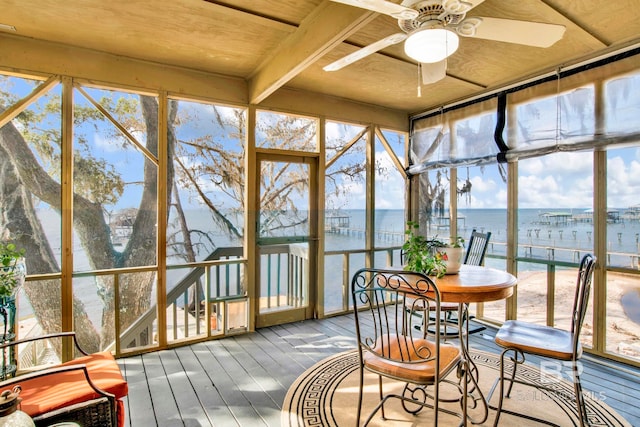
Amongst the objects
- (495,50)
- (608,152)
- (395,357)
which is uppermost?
(495,50)

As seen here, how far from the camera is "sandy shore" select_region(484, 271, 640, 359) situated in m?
2.89

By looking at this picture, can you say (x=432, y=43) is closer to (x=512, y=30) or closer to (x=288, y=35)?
(x=512, y=30)

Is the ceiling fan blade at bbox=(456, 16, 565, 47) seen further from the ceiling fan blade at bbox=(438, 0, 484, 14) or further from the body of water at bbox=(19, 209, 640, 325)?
the body of water at bbox=(19, 209, 640, 325)

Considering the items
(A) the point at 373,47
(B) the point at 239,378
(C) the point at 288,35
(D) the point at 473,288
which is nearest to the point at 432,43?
(A) the point at 373,47

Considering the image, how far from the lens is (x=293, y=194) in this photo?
413 centimetres

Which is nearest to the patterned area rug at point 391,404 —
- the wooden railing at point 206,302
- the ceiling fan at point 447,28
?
the wooden railing at point 206,302

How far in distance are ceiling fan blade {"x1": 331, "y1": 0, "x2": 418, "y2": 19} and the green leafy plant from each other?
2.67 metres

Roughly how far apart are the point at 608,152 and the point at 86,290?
4875mm

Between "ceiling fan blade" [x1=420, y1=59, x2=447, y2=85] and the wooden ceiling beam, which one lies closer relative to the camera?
the wooden ceiling beam

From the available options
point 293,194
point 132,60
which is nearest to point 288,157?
point 293,194

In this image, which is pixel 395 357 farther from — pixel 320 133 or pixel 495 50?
pixel 320 133

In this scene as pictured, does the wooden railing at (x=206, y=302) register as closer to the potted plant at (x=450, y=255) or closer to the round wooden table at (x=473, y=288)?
the potted plant at (x=450, y=255)

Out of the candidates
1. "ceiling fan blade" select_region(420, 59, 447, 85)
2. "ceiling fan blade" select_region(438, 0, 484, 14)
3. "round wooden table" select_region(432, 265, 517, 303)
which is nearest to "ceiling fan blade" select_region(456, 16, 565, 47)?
"ceiling fan blade" select_region(438, 0, 484, 14)

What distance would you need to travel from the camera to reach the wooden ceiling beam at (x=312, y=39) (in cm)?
214
